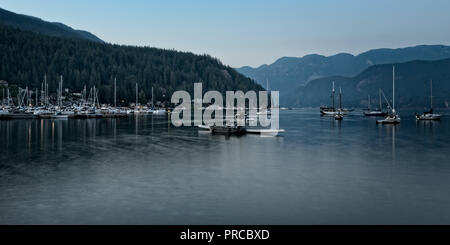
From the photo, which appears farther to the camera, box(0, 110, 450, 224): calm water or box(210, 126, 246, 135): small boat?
box(210, 126, 246, 135): small boat

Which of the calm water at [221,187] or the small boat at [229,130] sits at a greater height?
the small boat at [229,130]

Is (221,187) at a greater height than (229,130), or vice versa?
(229,130)

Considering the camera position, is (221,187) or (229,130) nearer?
(221,187)

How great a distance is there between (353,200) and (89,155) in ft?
79.7

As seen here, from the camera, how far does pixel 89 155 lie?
33.0 m

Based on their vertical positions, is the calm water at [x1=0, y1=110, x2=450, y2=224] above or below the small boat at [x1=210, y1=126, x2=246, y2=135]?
below

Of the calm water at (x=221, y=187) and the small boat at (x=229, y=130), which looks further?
the small boat at (x=229, y=130)

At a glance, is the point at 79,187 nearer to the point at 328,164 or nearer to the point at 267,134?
the point at 328,164

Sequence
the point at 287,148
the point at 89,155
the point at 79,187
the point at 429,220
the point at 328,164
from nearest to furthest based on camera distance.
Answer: the point at 429,220 < the point at 79,187 < the point at 328,164 < the point at 89,155 < the point at 287,148

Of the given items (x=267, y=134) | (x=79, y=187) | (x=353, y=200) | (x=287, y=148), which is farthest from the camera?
(x=267, y=134)
